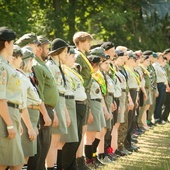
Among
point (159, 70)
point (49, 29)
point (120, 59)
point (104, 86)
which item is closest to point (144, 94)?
point (159, 70)

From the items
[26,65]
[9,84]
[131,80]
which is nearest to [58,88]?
[26,65]

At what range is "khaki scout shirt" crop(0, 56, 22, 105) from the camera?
7.02 m

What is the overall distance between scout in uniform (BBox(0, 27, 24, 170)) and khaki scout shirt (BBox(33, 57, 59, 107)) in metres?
1.11

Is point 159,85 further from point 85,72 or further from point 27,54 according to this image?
point 27,54

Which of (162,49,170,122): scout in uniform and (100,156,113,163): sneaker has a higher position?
(162,49,170,122): scout in uniform

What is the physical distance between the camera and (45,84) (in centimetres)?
855

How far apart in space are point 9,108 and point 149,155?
578 cm

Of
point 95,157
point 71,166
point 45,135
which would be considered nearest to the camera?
point 45,135

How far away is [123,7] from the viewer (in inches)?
1512

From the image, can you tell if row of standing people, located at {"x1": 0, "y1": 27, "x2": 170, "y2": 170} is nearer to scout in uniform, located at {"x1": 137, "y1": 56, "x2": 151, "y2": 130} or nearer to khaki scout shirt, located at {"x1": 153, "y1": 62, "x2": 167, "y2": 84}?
scout in uniform, located at {"x1": 137, "y1": 56, "x2": 151, "y2": 130}

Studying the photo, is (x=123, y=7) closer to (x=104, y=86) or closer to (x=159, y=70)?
(x=159, y=70)

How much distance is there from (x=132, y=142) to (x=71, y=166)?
4.95 metres

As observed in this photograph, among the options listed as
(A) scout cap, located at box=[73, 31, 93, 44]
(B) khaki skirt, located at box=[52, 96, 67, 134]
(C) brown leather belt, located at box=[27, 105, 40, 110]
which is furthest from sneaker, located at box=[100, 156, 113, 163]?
(C) brown leather belt, located at box=[27, 105, 40, 110]

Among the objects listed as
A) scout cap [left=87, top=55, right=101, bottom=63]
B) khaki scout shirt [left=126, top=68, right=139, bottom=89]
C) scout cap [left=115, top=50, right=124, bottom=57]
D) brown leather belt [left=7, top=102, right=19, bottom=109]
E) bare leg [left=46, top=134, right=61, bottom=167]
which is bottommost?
bare leg [left=46, top=134, right=61, bottom=167]
